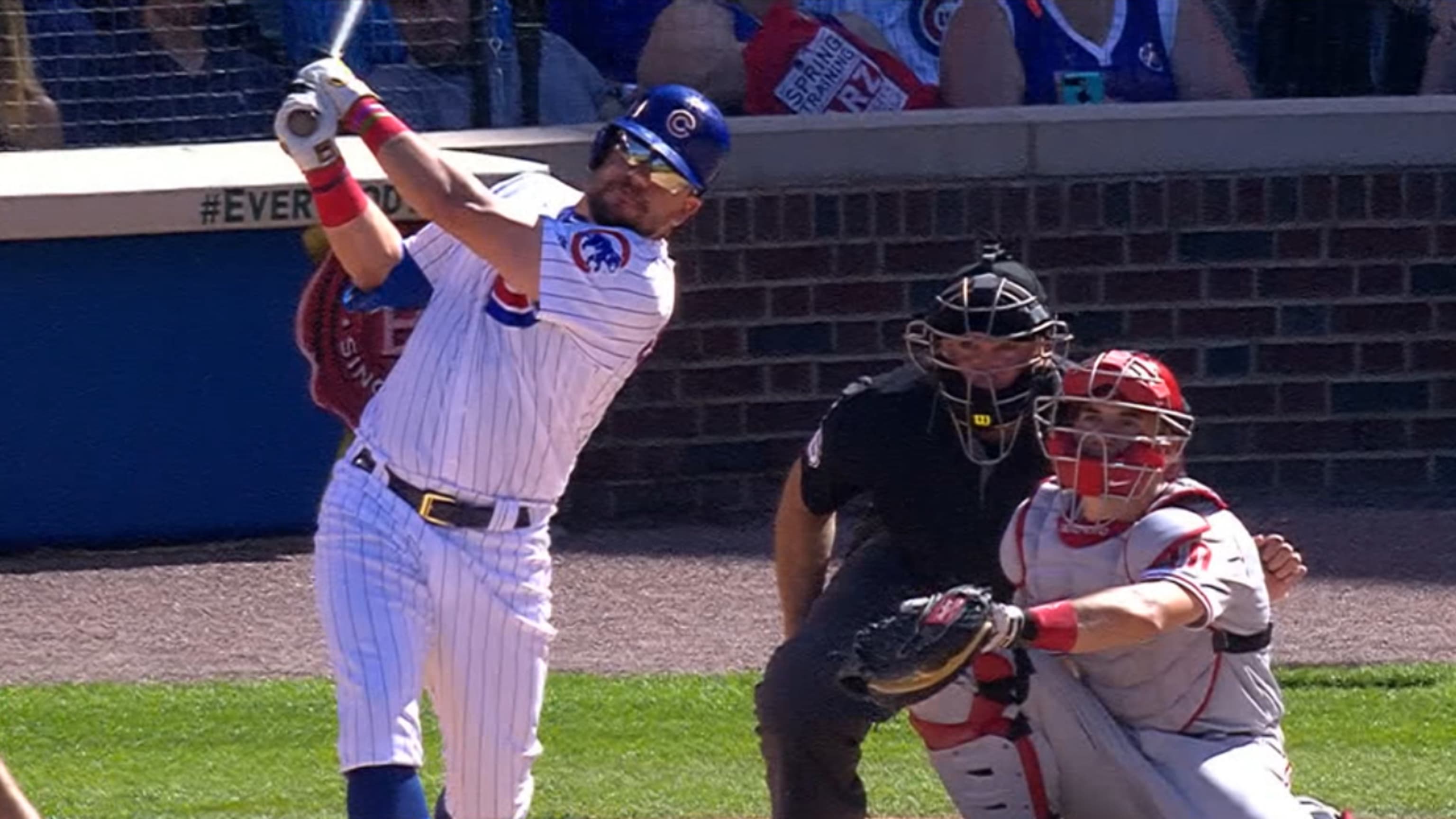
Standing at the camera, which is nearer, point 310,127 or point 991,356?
point 310,127

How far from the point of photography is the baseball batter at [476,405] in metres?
4.33

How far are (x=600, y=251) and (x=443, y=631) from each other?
2.28 feet

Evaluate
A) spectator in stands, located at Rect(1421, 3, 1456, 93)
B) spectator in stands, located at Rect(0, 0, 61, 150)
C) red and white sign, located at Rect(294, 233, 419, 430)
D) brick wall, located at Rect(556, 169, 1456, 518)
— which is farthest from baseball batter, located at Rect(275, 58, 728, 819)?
spectator in stands, located at Rect(1421, 3, 1456, 93)

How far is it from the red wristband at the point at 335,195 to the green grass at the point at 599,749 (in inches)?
67.0

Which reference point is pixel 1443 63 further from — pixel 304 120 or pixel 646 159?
pixel 304 120

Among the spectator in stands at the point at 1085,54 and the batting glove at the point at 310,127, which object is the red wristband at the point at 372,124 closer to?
the batting glove at the point at 310,127

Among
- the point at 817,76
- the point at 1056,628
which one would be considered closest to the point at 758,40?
the point at 817,76

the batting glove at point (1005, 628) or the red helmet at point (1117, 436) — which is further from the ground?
the red helmet at point (1117, 436)

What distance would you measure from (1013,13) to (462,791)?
17.4ft

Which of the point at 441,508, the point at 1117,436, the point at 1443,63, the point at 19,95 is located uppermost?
the point at 19,95

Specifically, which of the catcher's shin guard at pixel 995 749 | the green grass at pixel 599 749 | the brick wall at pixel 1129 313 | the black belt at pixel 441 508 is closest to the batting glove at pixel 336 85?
the black belt at pixel 441 508

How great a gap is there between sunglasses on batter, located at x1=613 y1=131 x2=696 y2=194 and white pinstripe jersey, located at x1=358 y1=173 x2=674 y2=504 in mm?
111

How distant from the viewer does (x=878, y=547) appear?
5059mm

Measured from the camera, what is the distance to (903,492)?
4.92 meters
